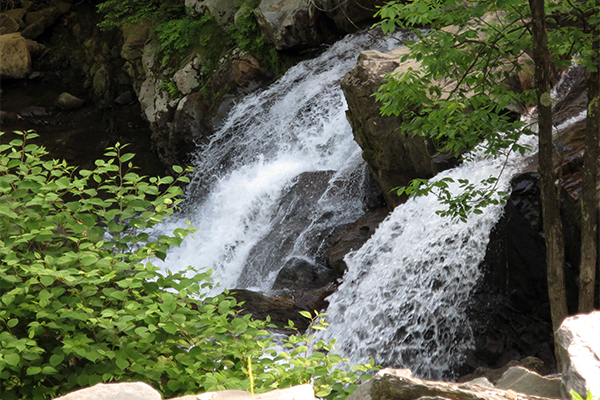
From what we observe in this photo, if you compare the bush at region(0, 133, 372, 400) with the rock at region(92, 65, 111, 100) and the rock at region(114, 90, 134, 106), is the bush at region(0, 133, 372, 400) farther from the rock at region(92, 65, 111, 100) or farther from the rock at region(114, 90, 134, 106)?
the rock at region(92, 65, 111, 100)

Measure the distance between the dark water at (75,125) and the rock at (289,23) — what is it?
4.78 meters

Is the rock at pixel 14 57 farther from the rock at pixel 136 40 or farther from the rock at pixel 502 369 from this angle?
the rock at pixel 502 369

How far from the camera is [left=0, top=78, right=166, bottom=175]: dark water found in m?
14.4

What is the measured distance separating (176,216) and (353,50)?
16.9ft

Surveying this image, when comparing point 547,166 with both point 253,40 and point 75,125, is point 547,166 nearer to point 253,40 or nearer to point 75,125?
point 253,40

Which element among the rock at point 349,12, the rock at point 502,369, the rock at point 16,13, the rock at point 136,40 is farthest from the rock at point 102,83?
the rock at point 502,369

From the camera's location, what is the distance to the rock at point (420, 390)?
79.7 inches

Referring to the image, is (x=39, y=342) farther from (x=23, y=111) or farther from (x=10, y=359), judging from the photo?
(x=23, y=111)

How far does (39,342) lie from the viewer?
9.10 ft

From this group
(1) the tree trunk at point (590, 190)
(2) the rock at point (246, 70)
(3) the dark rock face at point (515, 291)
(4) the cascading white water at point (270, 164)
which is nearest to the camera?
(1) the tree trunk at point (590, 190)

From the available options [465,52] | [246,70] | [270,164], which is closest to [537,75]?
[465,52]

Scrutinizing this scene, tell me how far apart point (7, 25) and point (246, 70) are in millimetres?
9921

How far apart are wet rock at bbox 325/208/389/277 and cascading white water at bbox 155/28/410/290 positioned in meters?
0.39

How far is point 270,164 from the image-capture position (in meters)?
10.4
